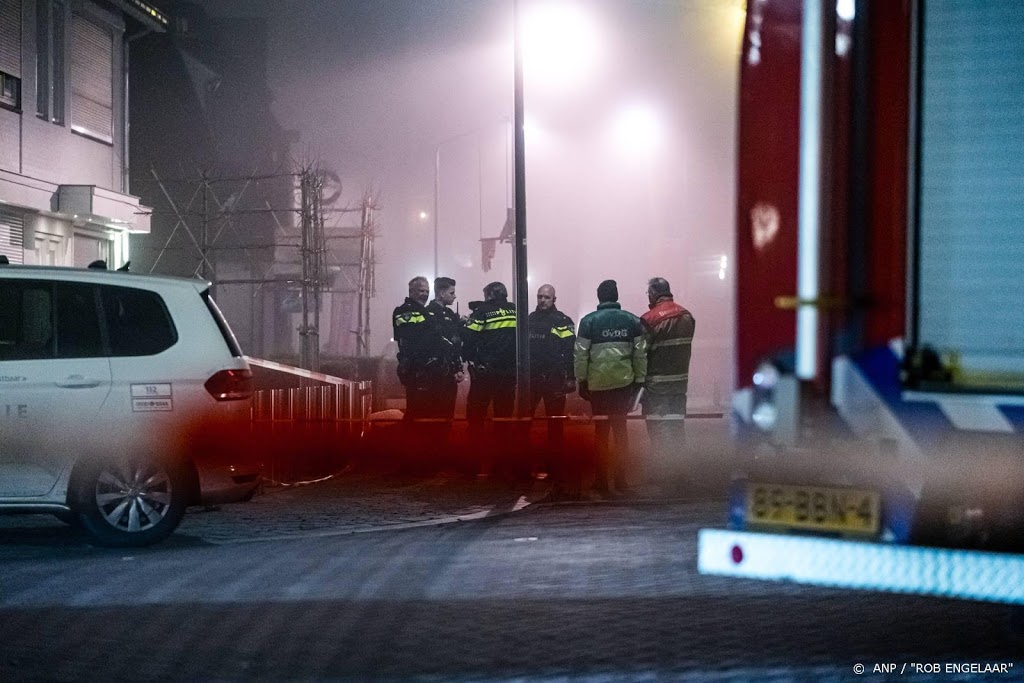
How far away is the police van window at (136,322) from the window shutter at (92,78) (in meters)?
14.6

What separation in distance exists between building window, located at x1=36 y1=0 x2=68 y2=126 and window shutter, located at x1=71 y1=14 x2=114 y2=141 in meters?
0.48

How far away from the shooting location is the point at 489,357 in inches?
634

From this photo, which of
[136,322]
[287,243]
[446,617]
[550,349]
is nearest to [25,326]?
[136,322]

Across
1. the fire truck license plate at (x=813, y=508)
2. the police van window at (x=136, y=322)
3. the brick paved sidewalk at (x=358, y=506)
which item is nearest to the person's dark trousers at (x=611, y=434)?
the brick paved sidewalk at (x=358, y=506)

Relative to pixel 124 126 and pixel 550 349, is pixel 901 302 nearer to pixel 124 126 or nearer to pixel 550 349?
pixel 550 349

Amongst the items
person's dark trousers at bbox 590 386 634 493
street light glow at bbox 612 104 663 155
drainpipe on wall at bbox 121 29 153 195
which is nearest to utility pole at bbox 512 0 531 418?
person's dark trousers at bbox 590 386 634 493

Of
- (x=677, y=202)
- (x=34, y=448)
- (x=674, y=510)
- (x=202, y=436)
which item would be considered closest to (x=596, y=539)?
(x=674, y=510)

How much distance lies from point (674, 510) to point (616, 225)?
41307 millimetres

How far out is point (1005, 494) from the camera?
17.2ft

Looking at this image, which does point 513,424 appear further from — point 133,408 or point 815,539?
point 815,539

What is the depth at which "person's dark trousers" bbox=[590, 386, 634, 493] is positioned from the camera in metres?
14.0

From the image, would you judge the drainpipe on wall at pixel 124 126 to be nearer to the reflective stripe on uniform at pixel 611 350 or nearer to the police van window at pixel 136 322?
the reflective stripe on uniform at pixel 611 350

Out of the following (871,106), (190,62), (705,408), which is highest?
(190,62)

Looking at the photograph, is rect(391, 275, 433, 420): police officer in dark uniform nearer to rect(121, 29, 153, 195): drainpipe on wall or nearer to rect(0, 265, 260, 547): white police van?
rect(0, 265, 260, 547): white police van
